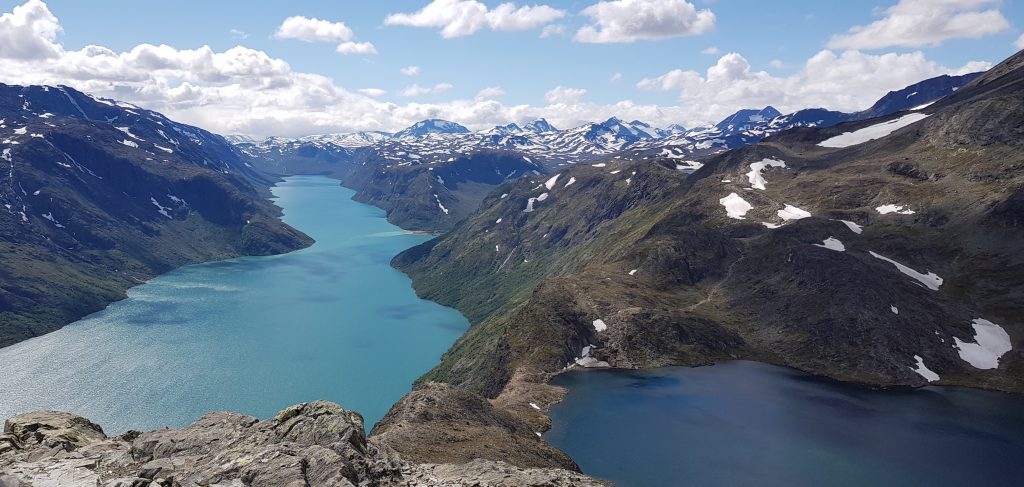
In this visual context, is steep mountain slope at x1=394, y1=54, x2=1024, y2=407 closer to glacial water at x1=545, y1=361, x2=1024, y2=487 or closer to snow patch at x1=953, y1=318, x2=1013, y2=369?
snow patch at x1=953, y1=318, x2=1013, y2=369

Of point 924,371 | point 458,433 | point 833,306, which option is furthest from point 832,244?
point 458,433

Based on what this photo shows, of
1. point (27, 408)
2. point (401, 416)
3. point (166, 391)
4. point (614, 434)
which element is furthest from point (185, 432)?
point (27, 408)

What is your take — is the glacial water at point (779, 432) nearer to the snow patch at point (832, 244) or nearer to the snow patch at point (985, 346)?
the snow patch at point (985, 346)

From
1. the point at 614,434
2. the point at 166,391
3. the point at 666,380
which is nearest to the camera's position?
the point at 614,434

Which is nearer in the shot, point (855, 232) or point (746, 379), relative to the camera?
point (746, 379)

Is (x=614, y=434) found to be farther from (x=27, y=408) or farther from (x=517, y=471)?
(x=27, y=408)

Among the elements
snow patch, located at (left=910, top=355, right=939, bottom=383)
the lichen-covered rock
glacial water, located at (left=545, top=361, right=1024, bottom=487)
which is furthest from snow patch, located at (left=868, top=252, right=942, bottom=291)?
the lichen-covered rock

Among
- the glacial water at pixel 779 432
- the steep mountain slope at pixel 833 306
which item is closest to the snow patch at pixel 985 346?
the steep mountain slope at pixel 833 306
